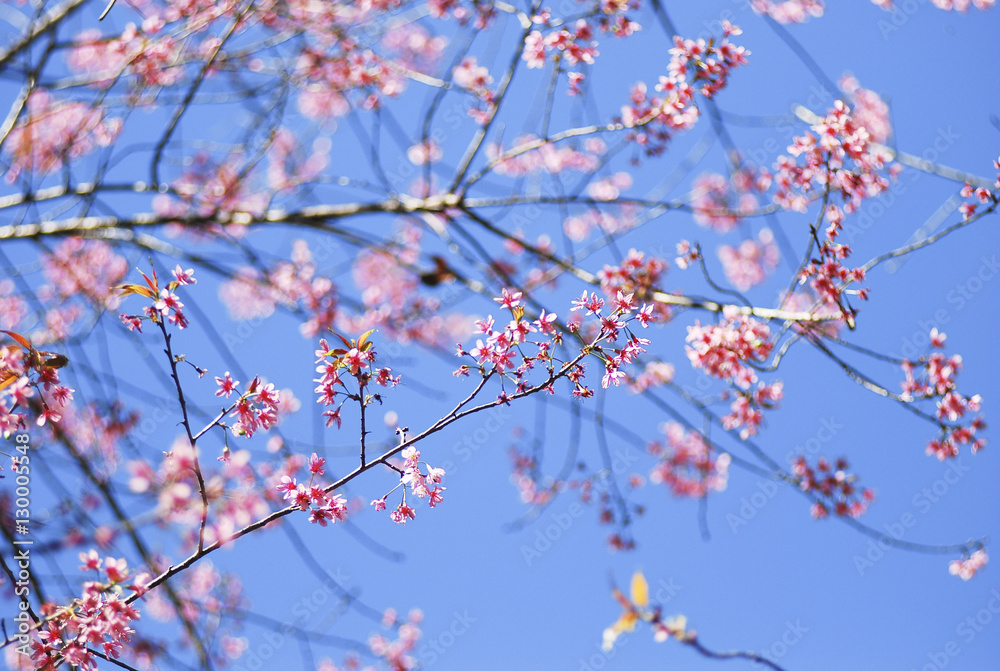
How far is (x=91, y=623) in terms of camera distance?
182 cm

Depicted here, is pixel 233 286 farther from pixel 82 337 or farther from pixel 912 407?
pixel 912 407

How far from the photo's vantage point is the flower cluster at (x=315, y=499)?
1905 millimetres

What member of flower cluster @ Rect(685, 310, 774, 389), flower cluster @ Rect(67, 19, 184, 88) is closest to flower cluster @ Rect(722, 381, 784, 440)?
flower cluster @ Rect(685, 310, 774, 389)

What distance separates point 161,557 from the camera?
157 inches

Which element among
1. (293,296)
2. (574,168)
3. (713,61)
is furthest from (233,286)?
(713,61)

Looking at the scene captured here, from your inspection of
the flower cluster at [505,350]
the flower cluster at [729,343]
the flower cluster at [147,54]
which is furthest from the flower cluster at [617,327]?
the flower cluster at [147,54]

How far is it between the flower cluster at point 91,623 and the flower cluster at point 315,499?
0.48 metres

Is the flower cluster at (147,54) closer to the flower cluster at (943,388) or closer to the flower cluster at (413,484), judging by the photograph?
the flower cluster at (413,484)

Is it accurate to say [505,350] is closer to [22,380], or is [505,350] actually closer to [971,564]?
[22,380]

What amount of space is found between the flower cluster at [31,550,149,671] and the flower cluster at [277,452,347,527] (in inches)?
18.9

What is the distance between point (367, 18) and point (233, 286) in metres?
5.41

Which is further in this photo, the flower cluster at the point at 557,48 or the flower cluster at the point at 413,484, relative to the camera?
the flower cluster at the point at 557,48

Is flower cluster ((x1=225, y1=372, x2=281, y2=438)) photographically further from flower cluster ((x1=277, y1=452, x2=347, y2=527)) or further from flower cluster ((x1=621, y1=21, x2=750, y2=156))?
flower cluster ((x1=621, y1=21, x2=750, y2=156))

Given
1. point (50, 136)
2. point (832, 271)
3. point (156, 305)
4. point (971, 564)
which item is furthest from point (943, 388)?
point (50, 136)
